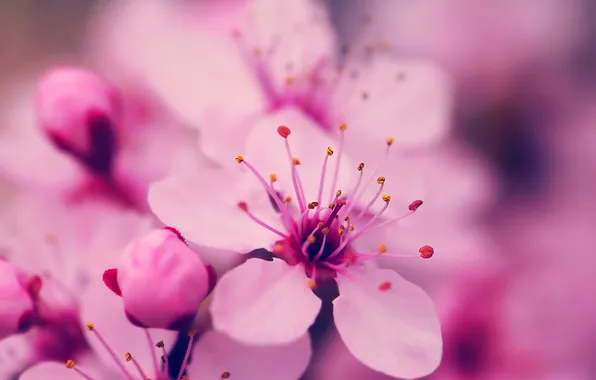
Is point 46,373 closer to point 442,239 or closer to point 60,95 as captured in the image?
point 60,95

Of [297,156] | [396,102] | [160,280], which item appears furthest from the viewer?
[396,102]

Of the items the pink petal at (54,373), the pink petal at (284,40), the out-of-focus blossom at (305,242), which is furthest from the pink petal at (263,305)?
the pink petal at (284,40)

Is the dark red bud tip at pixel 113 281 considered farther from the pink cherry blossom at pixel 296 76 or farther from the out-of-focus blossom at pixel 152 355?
the pink cherry blossom at pixel 296 76

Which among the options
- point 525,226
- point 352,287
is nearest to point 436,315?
point 352,287

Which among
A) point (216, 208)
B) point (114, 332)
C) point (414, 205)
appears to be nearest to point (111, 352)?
point (114, 332)

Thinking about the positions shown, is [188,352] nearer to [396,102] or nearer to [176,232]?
[176,232]

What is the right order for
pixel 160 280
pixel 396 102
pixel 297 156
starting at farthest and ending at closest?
pixel 396 102 → pixel 297 156 → pixel 160 280
